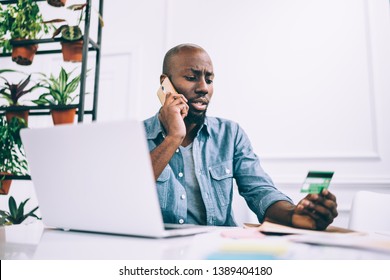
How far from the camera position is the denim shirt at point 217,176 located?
122cm

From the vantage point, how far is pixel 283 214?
95cm

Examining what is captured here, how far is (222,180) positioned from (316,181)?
0.67 m

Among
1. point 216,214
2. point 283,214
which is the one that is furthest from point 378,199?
point 216,214

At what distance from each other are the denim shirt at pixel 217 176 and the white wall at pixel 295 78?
1.97 feet

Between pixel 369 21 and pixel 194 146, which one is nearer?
pixel 194 146

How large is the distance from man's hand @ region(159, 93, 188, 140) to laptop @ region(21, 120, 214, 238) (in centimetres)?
52

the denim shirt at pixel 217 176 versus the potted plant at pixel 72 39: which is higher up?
the potted plant at pixel 72 39

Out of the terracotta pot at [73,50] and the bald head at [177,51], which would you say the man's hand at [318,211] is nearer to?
the bald head at [177,51]

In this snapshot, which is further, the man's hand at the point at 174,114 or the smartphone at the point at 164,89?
the smartphone at the point at 164,89

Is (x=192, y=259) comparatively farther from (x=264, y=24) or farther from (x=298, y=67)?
(x=264, y=24)

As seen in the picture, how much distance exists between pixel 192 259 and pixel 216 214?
0.80 m

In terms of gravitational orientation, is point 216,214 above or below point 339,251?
below

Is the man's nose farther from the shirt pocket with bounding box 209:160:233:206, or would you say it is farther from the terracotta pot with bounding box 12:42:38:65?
the terracotta pot with bounding box 12:42:38:65

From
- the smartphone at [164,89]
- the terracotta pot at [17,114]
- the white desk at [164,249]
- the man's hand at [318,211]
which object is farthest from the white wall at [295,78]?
the white desk at [164,249]
